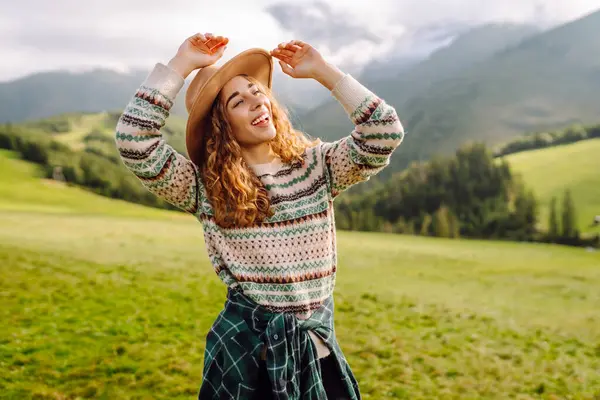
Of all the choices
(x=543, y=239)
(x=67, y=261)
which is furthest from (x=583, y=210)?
(x=67, y=261)

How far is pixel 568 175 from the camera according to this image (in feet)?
249

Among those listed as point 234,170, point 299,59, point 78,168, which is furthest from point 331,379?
point 78,168

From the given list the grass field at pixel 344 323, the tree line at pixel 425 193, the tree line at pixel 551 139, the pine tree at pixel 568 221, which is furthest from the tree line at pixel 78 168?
the tree line at pixel 551 139

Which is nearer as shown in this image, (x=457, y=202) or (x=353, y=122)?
(x=353, y=122)

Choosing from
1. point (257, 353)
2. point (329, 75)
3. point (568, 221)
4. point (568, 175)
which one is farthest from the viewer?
point (568, 175)

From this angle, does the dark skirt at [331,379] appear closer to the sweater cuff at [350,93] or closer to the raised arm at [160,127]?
the raised arm at [160,127]

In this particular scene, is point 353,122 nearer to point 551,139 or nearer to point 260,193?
point 260,193

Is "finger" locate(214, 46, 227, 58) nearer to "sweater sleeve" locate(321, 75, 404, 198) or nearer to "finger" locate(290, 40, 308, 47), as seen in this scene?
"finger" locate(290, 40, 308, 47)

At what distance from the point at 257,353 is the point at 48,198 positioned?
52607mm

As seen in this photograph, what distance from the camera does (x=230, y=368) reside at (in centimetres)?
251

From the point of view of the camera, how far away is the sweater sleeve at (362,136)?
2.48 metres

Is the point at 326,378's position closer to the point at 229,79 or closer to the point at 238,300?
the point at 238,300

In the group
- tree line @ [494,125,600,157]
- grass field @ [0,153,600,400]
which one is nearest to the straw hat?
grass field @ [0,153,600,400]

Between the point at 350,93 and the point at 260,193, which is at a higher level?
the point at 350,93
